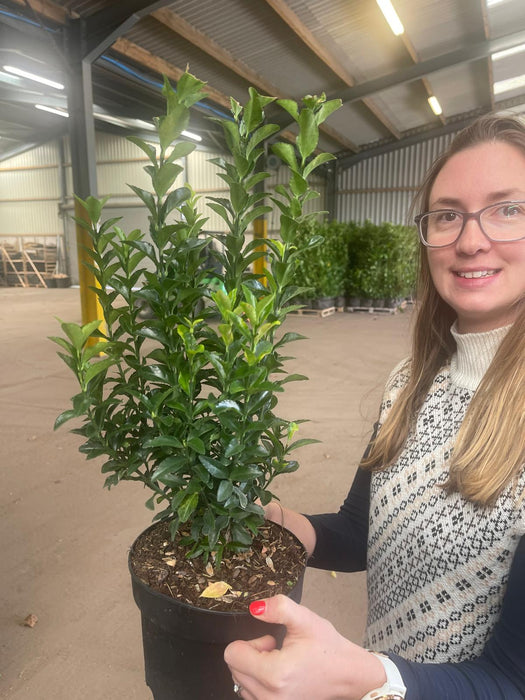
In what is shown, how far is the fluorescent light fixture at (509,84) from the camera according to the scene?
444 inches

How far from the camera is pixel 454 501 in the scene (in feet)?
2.85

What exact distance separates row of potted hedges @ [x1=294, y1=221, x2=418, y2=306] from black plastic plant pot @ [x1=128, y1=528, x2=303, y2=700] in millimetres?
7998

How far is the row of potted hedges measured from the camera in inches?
347

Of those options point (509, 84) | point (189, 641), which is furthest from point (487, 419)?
point (509, 84)

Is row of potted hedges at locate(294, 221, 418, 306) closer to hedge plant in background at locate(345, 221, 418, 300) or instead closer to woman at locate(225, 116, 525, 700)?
hedge plant in background at locate(345, 221, 418, 300)

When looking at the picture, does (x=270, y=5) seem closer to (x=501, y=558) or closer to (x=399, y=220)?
(x=501, y=558)

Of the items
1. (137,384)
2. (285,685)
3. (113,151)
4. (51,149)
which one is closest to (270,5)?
(137,384)

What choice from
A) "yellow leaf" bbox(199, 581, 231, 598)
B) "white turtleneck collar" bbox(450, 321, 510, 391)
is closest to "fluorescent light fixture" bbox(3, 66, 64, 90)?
"white turtleneck collar" bbox(450, 321, 510, 391)

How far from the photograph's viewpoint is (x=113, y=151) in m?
15.3

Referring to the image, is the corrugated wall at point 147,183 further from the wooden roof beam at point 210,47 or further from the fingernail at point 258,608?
the fingernail at point 258,608

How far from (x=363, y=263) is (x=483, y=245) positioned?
847 cm

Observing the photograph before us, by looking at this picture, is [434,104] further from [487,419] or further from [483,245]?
[487,419]

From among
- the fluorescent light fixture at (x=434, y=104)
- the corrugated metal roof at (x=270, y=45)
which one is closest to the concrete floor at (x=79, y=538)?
the corrugated metal roof at (x=270, y=45)

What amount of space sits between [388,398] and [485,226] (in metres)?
0.44
